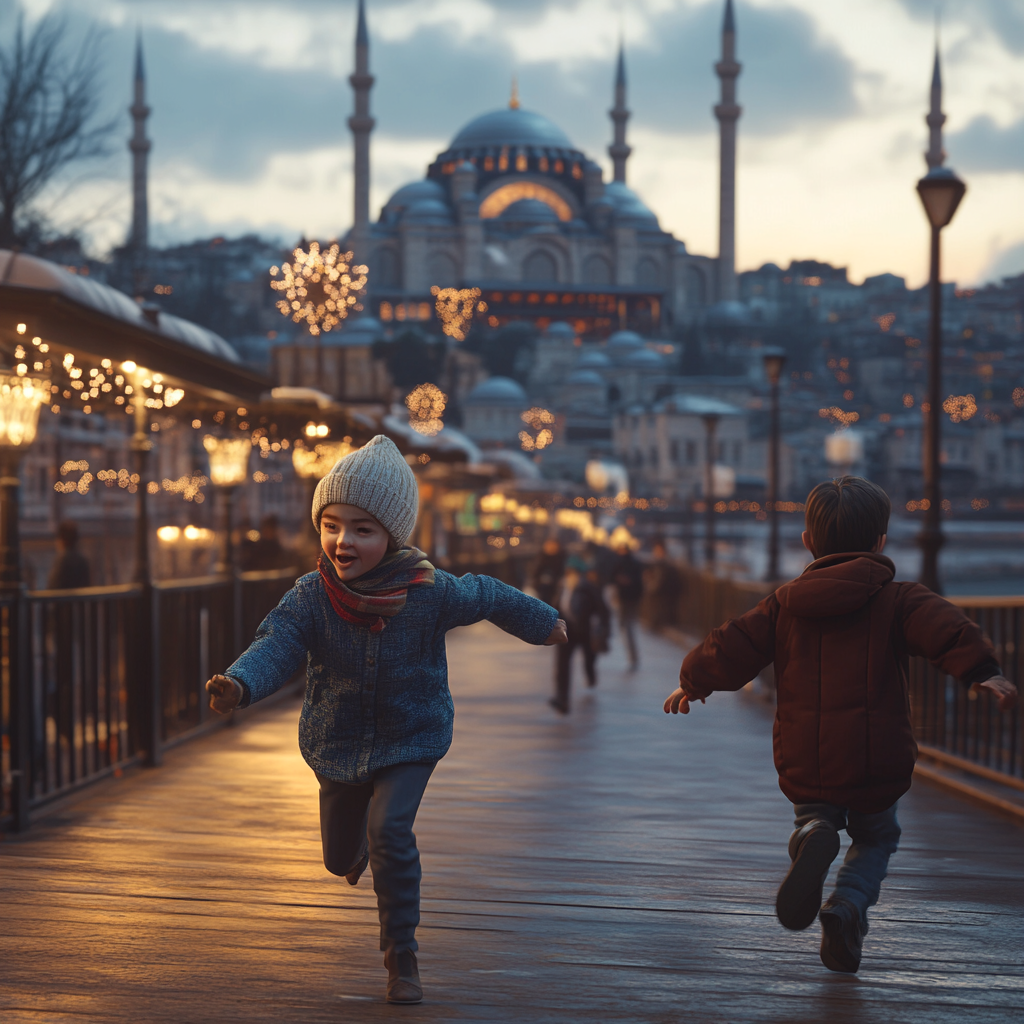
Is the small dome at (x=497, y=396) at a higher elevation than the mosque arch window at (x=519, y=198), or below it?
below

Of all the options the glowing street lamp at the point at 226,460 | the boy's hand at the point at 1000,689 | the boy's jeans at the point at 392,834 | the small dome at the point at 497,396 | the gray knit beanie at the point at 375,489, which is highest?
the small dome at the point at 497,396

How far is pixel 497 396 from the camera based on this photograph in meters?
118

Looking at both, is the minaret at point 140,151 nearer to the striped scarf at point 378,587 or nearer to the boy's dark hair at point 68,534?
the boy's dark hair at point 68,534

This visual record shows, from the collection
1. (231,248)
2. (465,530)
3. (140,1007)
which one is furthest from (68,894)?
(231,248)

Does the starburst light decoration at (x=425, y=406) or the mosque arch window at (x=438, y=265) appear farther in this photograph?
the mosque arch window at (x=438, y=265)

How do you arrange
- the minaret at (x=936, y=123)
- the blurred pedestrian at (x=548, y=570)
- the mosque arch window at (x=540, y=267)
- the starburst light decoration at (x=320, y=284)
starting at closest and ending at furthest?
the blurred pedestrian at (x=548, y=570) → the starburst light decoration at (x=320, y=284) → the minaret at (x=936, y=123) → the mosque arch window at (x=540, y=267)

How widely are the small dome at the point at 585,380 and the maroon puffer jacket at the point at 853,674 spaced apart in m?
123

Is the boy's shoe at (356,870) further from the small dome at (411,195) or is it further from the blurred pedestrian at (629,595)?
the small dome at (411,195)

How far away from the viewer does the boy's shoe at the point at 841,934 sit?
3.88 metres

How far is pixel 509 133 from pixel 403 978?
155 metres

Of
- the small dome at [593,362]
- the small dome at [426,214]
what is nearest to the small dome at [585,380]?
the small dome at [593,362]

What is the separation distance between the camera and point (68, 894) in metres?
4.80

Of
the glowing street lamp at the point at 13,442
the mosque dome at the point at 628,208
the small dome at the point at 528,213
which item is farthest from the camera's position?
the mosque dome at the point at 628,208

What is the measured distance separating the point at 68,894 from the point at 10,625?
1631 millimetres
